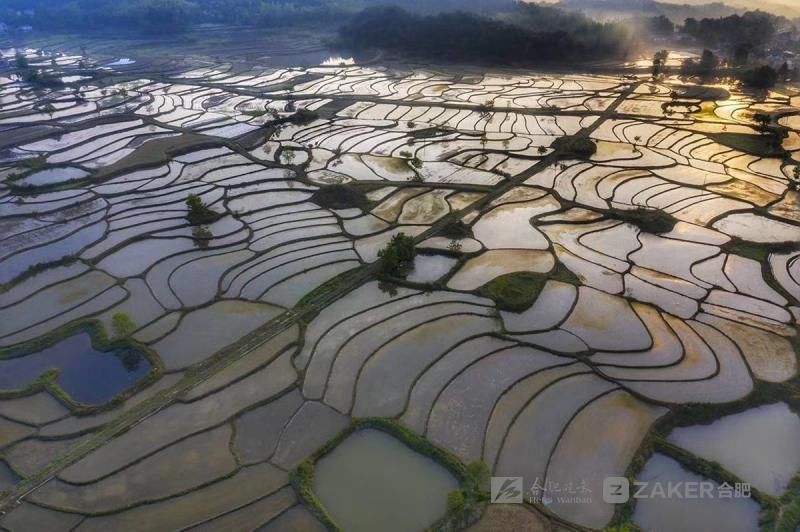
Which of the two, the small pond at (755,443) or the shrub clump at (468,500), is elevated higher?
the small pond at (755,443)

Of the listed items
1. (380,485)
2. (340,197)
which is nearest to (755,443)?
(380,485)

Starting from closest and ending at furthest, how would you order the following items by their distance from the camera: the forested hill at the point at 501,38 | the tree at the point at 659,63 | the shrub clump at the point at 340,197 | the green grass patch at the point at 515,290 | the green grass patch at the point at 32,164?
the green grass patch at the point at 515,290 < the shrub clump at the point at 340,197 < the green grass patch at the point at 32,164 < the tree at the point at 659,63 < the forested hill at the point at 501,38

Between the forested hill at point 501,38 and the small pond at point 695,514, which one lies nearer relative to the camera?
the small pond at point 695,514

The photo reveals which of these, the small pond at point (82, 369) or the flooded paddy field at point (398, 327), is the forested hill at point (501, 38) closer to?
the flooded paddy field at point (398, 327)

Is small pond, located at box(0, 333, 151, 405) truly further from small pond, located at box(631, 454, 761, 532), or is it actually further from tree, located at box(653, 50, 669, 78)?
tree, located at box(653, 50, 669, 78)

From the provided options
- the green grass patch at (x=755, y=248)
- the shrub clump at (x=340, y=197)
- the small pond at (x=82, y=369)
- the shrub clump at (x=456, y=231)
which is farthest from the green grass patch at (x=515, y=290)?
the small pond at (x=82, y=369)

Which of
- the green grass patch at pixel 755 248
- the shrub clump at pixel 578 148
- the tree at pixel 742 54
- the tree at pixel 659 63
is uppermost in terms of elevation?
the tree at pixel 742 54

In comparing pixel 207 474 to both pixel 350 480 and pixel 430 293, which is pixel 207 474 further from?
pixel 430 293
